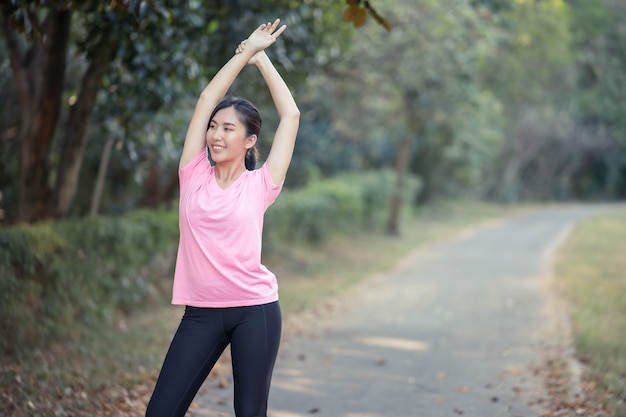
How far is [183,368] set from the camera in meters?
3.57

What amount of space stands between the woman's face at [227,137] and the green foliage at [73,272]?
422 centimetres

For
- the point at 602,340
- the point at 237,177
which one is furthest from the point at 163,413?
the point at 602,340

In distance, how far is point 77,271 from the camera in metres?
8.70

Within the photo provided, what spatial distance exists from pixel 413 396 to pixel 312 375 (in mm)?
1092

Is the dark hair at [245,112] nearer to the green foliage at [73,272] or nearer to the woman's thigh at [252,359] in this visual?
the woman's thigh at [252,359]

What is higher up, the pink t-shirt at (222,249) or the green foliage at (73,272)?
the pink t-shirt at (222,249)

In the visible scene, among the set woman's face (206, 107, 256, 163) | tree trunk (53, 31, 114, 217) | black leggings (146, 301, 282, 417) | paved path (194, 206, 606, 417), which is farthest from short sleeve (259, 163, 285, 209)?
tree trunk (53, 31, 114, 217)

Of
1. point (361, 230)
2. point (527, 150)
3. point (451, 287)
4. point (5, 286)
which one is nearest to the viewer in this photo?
point (5, 286)

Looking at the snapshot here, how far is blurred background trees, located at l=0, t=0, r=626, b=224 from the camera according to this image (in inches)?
311

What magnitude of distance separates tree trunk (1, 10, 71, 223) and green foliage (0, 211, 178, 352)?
522 mm

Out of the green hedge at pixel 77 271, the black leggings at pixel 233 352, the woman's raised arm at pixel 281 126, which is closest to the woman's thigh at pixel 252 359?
the black leggings at pixel 233 352

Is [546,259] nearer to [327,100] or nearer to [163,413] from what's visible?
[327,100]

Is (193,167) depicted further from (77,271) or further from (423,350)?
(423,350)

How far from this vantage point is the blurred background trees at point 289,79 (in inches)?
311
